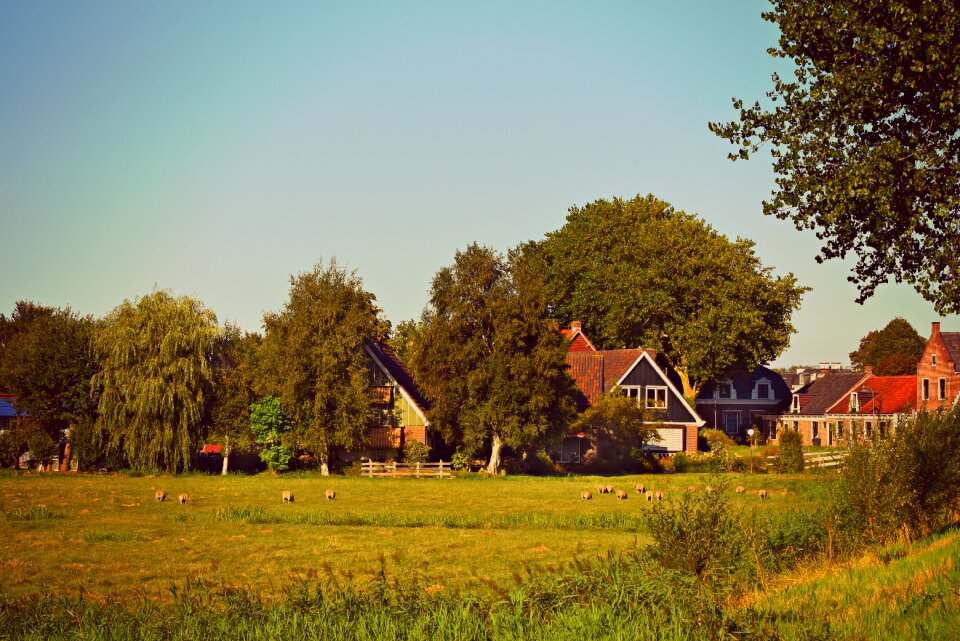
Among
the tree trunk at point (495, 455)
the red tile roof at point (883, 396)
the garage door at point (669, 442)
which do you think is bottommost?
the tree trunk at point (495, 455)

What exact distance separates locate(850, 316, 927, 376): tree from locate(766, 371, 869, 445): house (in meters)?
32.8

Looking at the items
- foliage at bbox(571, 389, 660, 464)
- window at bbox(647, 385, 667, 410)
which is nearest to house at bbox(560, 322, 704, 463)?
window at bbox(647, 385, 667, 410)

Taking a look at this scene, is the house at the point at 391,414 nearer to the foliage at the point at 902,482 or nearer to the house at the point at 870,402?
the house at the point at 870,402

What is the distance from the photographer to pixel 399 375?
64188 millimetres

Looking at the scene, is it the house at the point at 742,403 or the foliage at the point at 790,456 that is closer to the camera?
the foliage at the point at 790,456

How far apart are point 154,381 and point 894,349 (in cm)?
10685

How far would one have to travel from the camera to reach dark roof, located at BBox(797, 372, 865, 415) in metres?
86.8

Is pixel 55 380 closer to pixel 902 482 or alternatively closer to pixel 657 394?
pixel 657 394

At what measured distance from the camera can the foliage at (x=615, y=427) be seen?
6216 cm

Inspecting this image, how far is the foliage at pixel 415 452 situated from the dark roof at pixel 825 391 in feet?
146

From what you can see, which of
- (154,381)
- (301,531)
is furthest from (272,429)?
(301,531)

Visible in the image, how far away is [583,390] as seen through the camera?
6988 centimetres

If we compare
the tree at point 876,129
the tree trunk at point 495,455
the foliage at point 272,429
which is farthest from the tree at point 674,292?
the tree at point 876,129

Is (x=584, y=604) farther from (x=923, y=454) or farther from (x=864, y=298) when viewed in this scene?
(x=923, y=454)
